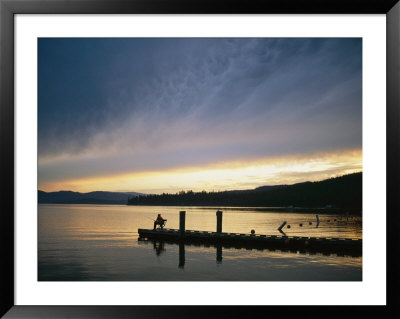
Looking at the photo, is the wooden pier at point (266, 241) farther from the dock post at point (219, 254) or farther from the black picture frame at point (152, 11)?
the black picture frame at point (152, 11)

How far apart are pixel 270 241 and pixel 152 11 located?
992 cm

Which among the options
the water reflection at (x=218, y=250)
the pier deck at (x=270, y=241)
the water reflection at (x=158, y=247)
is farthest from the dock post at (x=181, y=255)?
the water reflection at (x=158, y=247)

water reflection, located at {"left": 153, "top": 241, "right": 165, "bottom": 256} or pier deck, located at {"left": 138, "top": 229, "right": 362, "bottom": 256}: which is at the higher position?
pier deck, located at {"left": 138, "top": 229, "right": 362, "bottom": 256}

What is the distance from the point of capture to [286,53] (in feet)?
22.7

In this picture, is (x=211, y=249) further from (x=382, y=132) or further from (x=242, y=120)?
(x=382, y=132)

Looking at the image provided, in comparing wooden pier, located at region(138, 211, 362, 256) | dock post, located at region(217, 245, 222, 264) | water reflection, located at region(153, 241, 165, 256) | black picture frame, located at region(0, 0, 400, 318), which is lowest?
water reflection, located at region(153, 241, 165, 256)

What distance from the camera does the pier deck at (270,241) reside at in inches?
437

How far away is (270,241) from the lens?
1241 centimetres

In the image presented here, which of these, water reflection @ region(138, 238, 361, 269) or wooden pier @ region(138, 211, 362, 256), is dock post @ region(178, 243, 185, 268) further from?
wooden pier @ region(138, 211, 362, 256)

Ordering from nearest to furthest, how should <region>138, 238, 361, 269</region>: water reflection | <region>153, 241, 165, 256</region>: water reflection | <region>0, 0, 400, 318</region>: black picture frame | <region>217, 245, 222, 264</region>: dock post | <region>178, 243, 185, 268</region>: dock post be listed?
<region>0, 0, 400, 318</region>: black picture frame < <region>138, 238, 361, 269</region>: water reflection < <region>178, 243, 185, 268</region>: dock post < <region>217, 245, 222, 264</region>: dock post < <region>153, 241, 165, 256</region>: water reflection

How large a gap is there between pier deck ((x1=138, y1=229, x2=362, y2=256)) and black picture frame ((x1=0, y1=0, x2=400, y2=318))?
784 cm

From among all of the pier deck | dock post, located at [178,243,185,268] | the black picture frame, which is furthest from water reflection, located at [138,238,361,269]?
the black picture frame

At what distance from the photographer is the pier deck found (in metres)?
11.1

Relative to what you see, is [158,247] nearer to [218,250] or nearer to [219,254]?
[218,250]
